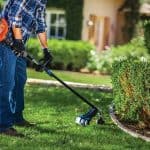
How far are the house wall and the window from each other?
913 mm

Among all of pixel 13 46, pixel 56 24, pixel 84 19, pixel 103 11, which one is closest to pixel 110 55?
pixel 84 19

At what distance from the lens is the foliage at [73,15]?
27.5 meters

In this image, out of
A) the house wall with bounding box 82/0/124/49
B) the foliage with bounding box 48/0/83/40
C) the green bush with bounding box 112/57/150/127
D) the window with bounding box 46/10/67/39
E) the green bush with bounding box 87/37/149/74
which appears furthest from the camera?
the house wall with bounding box 82/0/124/49

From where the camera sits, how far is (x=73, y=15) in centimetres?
2764

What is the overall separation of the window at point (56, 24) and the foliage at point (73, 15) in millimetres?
322

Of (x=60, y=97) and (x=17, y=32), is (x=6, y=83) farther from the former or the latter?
(x=60, y=97)

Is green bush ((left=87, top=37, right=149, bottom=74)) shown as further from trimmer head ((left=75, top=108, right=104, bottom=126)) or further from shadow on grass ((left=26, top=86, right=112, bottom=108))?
trimmer head ((left=75, top=108, right=104, bottom=126))

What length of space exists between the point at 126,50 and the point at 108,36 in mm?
7312

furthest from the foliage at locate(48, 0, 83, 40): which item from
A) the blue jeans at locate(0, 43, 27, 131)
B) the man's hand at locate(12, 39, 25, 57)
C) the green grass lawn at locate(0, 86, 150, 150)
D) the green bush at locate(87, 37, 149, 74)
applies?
the man's hand at locate(12, 39, 25, 57)

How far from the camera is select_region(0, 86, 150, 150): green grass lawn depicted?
7383 mm

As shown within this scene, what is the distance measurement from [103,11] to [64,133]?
21.7m

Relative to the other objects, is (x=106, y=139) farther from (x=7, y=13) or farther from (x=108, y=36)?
(x=108, y=36)

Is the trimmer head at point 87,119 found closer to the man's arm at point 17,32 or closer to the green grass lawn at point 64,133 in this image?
the green grass lawn at point 64,133

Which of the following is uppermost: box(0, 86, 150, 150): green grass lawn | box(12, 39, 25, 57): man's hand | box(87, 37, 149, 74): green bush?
box(12, 39, 25, 57): man's hand
